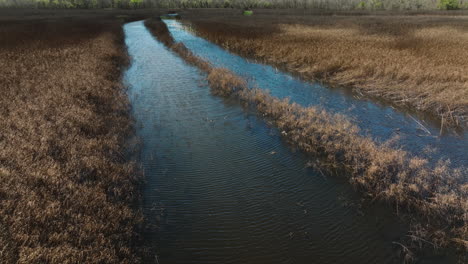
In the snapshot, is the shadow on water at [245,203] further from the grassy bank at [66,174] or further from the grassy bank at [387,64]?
the grassy bank at [387,64]

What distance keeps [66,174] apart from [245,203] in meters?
4.69

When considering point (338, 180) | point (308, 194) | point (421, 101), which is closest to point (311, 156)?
point (338, 180)

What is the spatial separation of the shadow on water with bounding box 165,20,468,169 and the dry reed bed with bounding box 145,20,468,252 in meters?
0.95

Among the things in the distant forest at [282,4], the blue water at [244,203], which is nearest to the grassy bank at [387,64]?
the blue water at [244,203]

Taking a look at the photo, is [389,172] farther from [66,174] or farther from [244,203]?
[66,174]

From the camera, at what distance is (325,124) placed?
10.7 m

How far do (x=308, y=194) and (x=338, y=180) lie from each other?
1203 millimetres

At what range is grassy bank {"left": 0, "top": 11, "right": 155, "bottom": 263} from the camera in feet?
15.4

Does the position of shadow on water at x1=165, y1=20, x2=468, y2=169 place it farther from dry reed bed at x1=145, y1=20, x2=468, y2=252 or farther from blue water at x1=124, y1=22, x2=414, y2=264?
blue water at x1=124, y1=22, x2=414, y2=264

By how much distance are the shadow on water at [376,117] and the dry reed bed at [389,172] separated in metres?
0.95

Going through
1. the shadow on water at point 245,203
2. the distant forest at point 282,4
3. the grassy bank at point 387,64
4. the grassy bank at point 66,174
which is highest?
the distant forest at point 282,4

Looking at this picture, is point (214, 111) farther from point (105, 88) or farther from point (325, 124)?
point (105, 88)

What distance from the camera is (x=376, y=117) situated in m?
11.8

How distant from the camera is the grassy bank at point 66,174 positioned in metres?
4.70
